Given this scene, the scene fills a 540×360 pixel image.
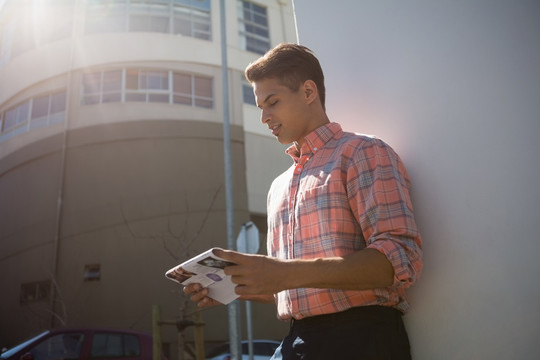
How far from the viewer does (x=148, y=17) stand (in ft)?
58.7

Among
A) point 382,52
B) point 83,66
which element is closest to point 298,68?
point 382,52

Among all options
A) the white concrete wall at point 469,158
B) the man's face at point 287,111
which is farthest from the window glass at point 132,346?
the white concrete wall at point 469,158

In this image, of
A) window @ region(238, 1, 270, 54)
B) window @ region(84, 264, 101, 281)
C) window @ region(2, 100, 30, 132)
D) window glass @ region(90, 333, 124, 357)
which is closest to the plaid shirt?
window glass @ region(90, 333, 124, 357)

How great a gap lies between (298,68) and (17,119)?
713 inches

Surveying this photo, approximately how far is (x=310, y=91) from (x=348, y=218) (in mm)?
739

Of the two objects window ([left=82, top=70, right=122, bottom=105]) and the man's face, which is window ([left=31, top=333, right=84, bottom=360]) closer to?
the man's face

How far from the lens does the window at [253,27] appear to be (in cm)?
1952

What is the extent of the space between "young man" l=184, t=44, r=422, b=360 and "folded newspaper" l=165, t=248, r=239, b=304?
0.17ft

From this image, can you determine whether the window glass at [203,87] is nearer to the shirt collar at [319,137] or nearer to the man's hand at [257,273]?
the shirt collar at [319,137]

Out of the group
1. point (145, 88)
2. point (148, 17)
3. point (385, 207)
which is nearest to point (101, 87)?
point (145, 88)

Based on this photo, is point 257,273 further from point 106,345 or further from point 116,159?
point 116,159

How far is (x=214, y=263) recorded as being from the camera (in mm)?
1519

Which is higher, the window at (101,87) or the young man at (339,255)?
the window at (101,87)

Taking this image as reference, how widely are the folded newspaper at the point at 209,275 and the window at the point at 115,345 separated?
7.43m
